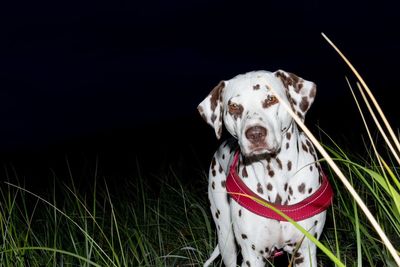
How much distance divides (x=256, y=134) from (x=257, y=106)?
0.77 ft

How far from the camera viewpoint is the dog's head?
3.34 meters

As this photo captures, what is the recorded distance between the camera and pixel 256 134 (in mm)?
3305

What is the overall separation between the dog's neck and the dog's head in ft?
0.66

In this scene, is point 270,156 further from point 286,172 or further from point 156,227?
point 156,227

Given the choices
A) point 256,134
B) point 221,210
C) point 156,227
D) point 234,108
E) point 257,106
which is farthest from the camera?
point 156,227

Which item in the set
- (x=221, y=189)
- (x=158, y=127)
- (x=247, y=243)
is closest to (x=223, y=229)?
(x=221, y=189)

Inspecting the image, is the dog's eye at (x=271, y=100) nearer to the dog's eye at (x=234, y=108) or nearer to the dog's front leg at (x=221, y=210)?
the dog's eye at (x=234, y=108)

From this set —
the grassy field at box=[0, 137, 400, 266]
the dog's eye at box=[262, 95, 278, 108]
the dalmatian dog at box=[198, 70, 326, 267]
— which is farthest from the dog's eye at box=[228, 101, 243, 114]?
the grassy field at box=[0, 137, 400, 266]

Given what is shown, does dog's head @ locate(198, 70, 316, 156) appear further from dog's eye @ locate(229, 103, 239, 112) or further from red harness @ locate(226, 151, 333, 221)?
red harness @ locate(226, 151, 333, 221)

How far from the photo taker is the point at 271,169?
3801 millimetres

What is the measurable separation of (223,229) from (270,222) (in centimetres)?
88

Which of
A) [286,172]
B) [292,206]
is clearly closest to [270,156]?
[286,172]

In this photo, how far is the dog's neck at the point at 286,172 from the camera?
12.2 ft

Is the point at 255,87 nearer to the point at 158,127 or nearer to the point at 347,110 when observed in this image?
the point at 347,110
